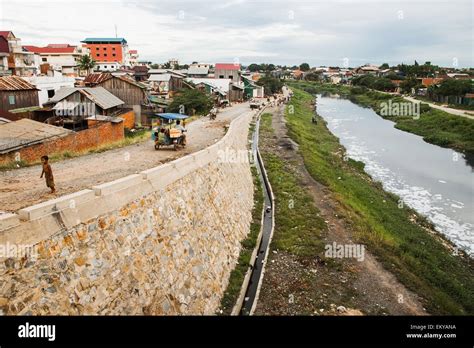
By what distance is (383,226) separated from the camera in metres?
22.1

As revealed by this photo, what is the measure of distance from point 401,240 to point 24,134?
23.4m

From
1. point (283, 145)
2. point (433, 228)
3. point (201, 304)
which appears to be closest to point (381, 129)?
point (283, 145)

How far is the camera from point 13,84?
32.1 metres

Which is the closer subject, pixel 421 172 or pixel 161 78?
pixel 421 172

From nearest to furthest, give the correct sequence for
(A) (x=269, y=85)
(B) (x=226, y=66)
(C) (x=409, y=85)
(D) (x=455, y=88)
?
(D) (x=455, y=88) < (B) (x=226, y=66) < (A) (x=269, y=85) < (C) (x=409, y=85)

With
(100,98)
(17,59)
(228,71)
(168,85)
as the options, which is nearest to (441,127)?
(168,85)

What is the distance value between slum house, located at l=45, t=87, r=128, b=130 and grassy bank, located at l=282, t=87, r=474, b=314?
16.6 meters

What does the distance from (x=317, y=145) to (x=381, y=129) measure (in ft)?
72.2

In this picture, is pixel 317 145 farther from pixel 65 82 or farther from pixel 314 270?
pixel 65 82

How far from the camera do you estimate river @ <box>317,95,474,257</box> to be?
24.8m

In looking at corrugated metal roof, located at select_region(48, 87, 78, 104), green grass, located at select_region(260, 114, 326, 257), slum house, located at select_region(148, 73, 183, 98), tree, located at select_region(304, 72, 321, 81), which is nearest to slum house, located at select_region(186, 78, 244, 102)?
slum house, located at select_region(148, 73, 183, 98)

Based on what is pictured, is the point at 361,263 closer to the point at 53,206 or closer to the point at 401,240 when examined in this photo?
the point at 401,240

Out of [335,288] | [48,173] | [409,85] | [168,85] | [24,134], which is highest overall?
[409,85]

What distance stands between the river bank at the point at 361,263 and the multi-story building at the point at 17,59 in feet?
154
